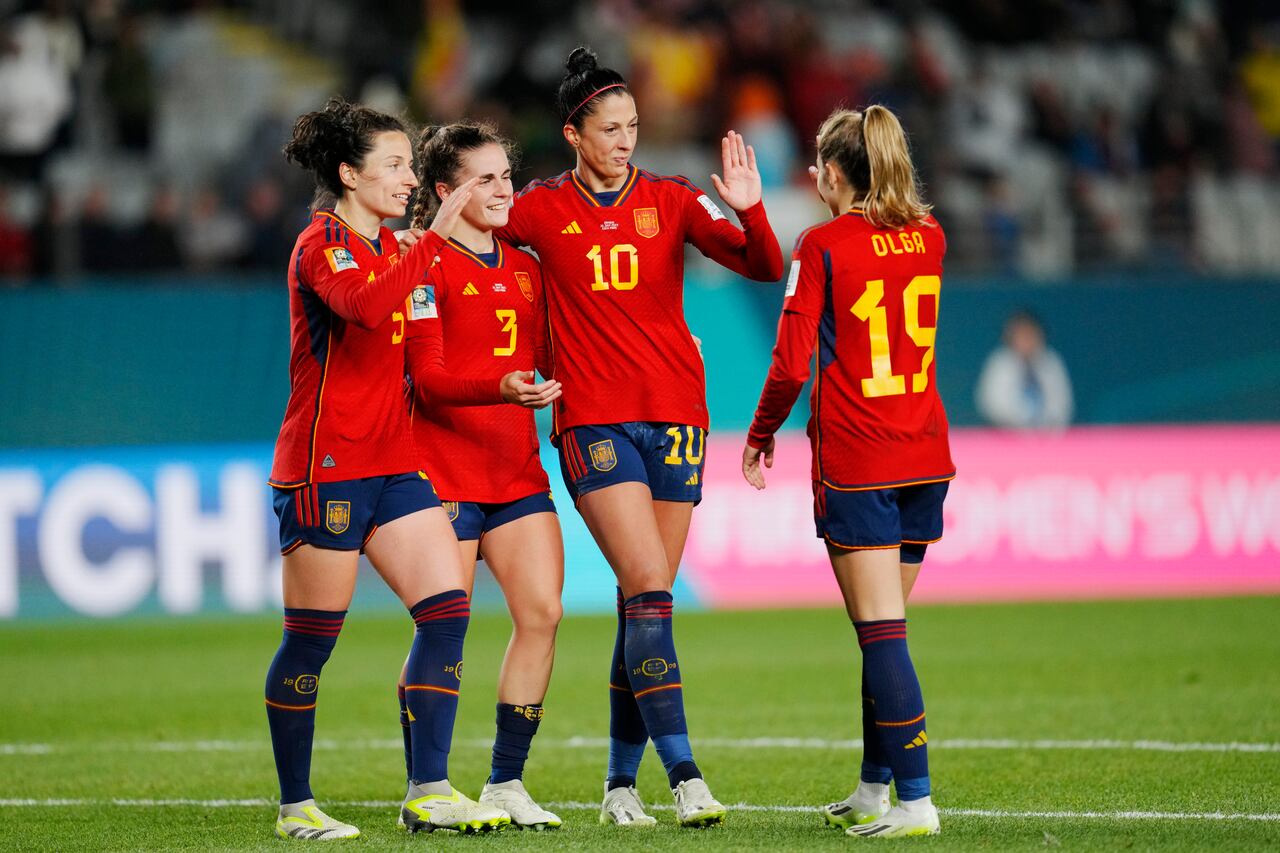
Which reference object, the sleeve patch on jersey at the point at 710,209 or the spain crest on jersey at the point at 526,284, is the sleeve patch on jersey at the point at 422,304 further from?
the sleeve patch on jersey at the point at 710,209

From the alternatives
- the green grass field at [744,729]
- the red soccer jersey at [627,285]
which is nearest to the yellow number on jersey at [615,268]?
the red soccer jersey at [627,285]

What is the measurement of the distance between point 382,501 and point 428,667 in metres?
0.58

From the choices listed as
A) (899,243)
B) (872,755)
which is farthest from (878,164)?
(872,755)

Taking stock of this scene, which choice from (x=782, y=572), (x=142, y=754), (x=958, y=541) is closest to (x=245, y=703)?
(x=142, y=754)

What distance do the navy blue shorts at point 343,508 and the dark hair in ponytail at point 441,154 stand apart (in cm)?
114

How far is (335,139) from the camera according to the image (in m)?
5.94

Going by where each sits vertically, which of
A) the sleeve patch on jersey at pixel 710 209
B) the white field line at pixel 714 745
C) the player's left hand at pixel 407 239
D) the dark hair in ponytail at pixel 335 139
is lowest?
the white field line at pixel 714 745

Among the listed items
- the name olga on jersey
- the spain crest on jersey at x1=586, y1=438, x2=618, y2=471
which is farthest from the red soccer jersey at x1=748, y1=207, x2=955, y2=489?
the spain crest on jersey at x1=586, y1=438, x2=618, y2=471

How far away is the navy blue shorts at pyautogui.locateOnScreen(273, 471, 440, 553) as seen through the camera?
227 inches

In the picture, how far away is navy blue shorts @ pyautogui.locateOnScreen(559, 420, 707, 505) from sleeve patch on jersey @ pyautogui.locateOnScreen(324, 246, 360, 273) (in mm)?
959

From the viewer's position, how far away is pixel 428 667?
586 cm

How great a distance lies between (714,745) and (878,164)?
3417 millimetres

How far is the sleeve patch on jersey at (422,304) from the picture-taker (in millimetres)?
6105

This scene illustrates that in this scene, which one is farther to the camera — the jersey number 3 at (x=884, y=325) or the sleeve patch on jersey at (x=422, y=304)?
the sleeve patch on jersey at (x=422, y=304)
